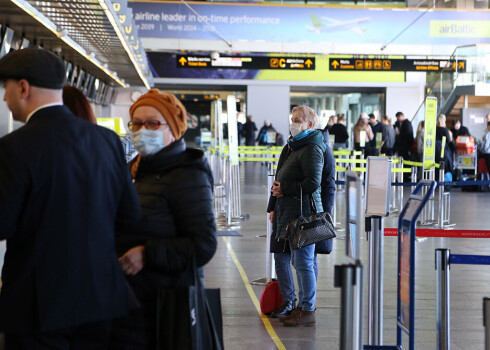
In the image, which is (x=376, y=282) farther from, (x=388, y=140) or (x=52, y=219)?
(x=388, y=140)

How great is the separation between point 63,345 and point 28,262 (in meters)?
0.34

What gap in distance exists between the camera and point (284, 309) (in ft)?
20.9

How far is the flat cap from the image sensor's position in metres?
2.68

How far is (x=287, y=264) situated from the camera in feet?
20.7

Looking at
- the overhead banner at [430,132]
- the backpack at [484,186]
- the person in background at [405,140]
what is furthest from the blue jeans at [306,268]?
the person in background at [405,140]

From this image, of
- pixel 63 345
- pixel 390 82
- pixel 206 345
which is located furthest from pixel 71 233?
pixel 390 82

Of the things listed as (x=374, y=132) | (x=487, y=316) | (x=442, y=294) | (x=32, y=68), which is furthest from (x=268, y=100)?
(x=32, y=68)

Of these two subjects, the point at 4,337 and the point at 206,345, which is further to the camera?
the point at 206,345

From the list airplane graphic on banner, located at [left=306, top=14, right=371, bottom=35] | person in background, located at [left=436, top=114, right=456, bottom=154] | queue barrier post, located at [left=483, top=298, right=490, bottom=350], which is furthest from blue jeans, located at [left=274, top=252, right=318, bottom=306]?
airplane graphic on banner, located at [left=306, top=14, right=371, bottom=35]

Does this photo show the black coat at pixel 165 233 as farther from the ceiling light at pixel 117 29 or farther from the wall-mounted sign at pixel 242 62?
the wall-mounted sign at pixel 242 62

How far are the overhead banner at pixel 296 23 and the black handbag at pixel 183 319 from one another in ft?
58.7

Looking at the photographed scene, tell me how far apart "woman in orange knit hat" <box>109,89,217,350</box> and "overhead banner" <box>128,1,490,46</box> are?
1768 cm

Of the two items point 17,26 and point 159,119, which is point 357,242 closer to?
point 159,119

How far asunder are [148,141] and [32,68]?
24.9 inches
